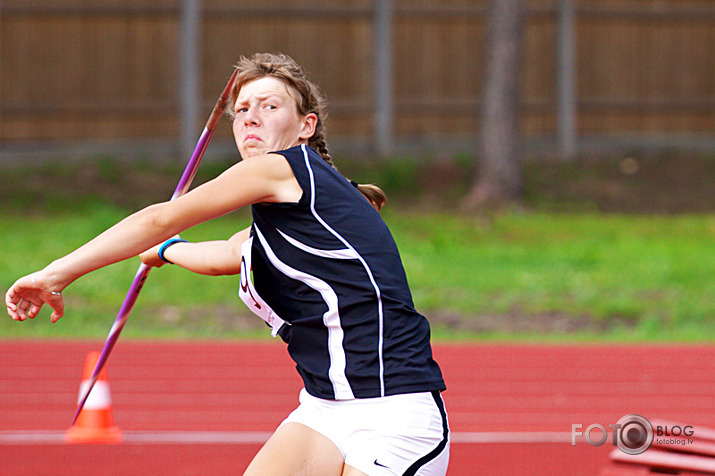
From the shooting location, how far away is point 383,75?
43.3 ft

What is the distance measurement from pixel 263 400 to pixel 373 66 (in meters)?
8.38

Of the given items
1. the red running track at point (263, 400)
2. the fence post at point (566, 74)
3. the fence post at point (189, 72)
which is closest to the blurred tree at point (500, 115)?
the fence post at point (566, 74)

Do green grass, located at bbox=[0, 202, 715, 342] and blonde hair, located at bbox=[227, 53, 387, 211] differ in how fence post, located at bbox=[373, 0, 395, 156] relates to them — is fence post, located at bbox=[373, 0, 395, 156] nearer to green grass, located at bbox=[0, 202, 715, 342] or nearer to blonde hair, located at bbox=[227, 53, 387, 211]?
green grass, located at bbox=[0, 202, 715, 342]

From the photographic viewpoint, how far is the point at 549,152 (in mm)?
13609

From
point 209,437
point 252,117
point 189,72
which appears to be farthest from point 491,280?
point 252,117

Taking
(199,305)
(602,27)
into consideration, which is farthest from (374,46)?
(199,305)

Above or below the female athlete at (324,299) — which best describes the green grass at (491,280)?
below

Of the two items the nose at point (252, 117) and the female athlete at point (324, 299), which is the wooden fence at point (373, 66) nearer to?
the nose at point (252, 117)

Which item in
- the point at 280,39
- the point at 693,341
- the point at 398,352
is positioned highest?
the point at 280,39

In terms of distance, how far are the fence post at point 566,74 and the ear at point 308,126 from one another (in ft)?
38.0

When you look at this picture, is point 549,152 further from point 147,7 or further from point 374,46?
point 147,7

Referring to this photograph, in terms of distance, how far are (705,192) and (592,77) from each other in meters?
2.33

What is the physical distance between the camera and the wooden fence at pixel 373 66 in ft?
42.4

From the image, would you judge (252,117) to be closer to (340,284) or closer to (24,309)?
(340,284)
